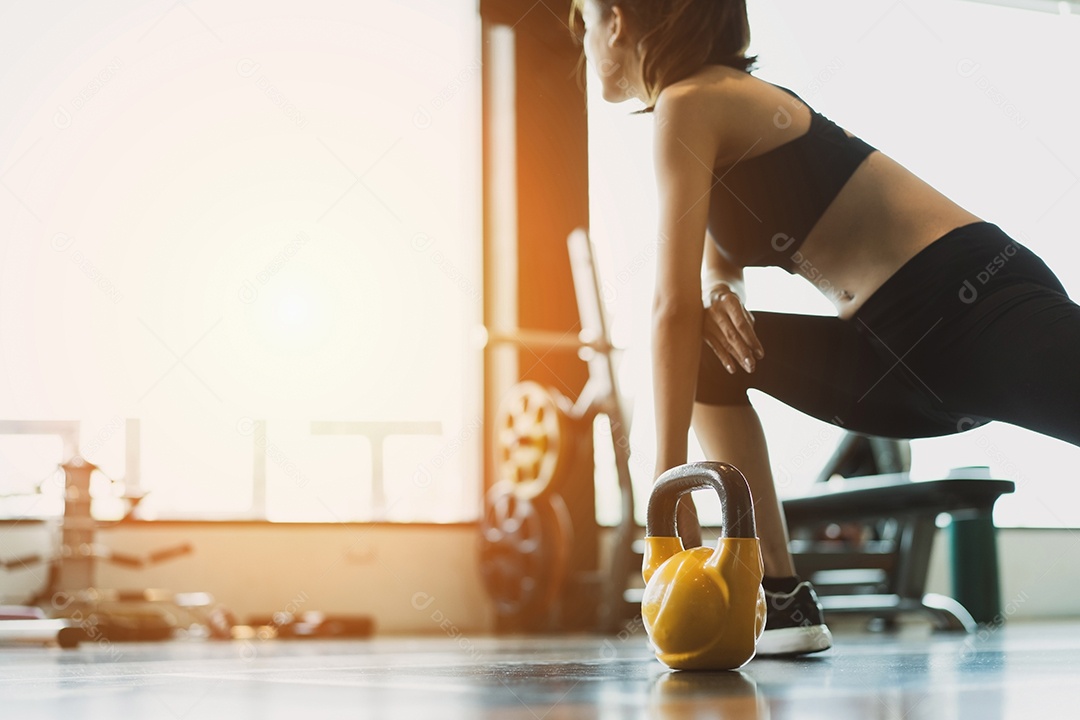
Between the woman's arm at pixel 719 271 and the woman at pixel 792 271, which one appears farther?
the woman's arm at pixel 719 271

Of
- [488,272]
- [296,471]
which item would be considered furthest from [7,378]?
[488,272]

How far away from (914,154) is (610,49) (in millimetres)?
3415

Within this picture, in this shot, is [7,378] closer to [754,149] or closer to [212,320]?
[212,320]

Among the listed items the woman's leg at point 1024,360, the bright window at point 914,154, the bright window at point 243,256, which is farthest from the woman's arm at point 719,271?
the bright window at point 243,256

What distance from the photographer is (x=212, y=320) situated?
3883 mm

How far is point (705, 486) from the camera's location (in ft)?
3.74

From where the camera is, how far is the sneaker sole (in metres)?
1.33

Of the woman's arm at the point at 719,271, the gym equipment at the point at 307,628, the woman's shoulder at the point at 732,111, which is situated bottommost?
the gym equipment at the point at 307,628

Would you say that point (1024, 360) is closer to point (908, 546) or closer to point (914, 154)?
point (908, 546)

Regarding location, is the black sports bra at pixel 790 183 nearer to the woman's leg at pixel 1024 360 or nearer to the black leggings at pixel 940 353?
the black leggings at pixel 940 353

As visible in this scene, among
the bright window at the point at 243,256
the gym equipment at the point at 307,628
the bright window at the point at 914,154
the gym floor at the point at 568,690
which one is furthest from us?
the bright window at the point at 914,154

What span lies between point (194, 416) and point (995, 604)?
9.30ft

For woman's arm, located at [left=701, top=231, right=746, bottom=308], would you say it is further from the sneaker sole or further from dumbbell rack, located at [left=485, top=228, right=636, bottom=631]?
dumbbell rack, located at [left=485, top=228, right=636, bottom=631]

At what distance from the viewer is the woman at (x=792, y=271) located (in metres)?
1.24
